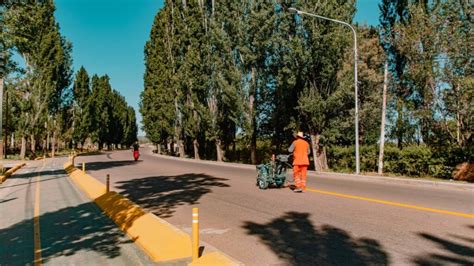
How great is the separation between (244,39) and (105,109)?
6002 cm

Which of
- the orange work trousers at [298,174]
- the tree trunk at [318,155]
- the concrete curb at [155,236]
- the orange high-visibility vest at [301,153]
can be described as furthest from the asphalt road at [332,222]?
the tree trunk at [318,155]

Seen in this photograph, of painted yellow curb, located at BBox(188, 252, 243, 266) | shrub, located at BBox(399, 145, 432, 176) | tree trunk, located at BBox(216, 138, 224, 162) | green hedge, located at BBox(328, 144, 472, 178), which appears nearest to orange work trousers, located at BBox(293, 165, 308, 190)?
painted yellow curb, located at BBox(188, 252, 243, 266)

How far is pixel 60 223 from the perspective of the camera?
855 cm

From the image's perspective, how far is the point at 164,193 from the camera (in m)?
12.8

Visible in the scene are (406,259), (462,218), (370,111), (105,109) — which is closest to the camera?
(406,259)

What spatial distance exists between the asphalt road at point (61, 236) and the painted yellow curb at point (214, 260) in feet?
3.45

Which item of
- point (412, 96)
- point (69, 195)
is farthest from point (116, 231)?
point (412, 96)

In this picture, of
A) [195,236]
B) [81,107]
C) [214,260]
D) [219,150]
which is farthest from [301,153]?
[81,107]

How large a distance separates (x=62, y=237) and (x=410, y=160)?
16163 mm

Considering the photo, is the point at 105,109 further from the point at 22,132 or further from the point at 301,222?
the point at 301,222

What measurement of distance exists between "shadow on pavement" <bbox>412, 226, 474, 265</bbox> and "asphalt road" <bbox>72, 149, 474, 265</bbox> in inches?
0.5

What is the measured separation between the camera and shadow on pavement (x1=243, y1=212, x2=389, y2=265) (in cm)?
507

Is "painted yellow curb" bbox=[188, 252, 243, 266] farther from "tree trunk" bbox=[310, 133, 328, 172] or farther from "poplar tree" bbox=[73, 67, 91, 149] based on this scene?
"poplar tree" bbox=[73, 67, 91, 149]

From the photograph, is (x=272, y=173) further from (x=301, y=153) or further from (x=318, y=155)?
(x=318, y=155)
